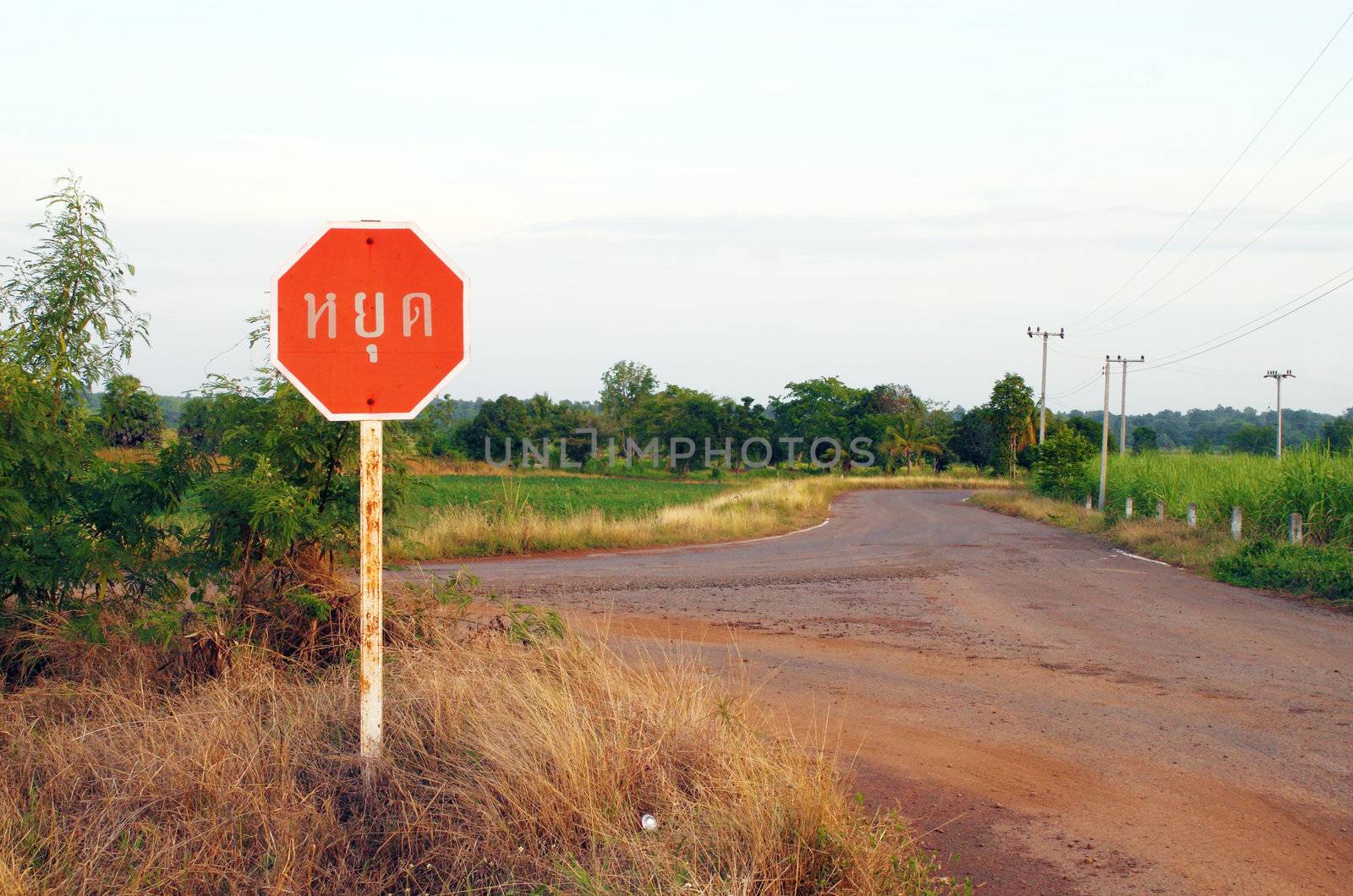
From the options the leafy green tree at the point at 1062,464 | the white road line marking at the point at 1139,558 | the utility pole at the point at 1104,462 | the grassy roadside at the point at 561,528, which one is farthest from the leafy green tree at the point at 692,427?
the white road line marking at the point at 1139,558

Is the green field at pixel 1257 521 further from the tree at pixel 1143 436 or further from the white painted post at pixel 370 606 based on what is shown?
the tree at pixel 1143 436

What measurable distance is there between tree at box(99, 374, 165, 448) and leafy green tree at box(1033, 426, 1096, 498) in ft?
134

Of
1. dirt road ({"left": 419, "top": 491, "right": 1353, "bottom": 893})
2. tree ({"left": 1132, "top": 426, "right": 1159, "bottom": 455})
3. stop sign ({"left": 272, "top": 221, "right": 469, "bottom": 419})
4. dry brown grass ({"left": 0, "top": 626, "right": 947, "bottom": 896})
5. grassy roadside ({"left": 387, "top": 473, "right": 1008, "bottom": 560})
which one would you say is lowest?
grassy roadside ({"left": 387, "top": 473, "right": 1008, "bottom": 560})

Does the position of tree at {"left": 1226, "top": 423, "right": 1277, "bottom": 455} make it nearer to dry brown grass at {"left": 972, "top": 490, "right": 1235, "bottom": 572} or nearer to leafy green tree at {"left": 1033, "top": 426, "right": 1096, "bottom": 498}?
leafy green tree at {"left": 1033, "top": 426, "right": 1096, "bottom": 498}

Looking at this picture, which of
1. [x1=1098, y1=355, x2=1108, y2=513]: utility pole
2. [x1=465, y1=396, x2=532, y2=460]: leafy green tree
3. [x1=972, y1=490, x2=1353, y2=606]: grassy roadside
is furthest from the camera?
[x1=465, y1=396, x2=532, y2=460]: leafy green tree

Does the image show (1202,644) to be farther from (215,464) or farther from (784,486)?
(784,486)

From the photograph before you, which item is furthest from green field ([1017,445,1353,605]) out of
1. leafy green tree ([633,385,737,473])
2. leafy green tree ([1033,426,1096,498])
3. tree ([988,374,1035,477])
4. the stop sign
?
leafy green tree ([633,385,737,473])

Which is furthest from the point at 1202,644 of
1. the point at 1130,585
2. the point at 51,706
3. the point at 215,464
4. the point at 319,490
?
the point at 51,706

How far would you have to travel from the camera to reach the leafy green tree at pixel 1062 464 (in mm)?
44250

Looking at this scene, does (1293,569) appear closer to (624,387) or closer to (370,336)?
(370,336)

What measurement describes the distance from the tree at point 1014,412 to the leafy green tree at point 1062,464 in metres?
20.5

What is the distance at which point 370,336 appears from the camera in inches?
198

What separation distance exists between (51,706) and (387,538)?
243cm

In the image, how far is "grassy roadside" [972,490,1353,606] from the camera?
1465 cm
